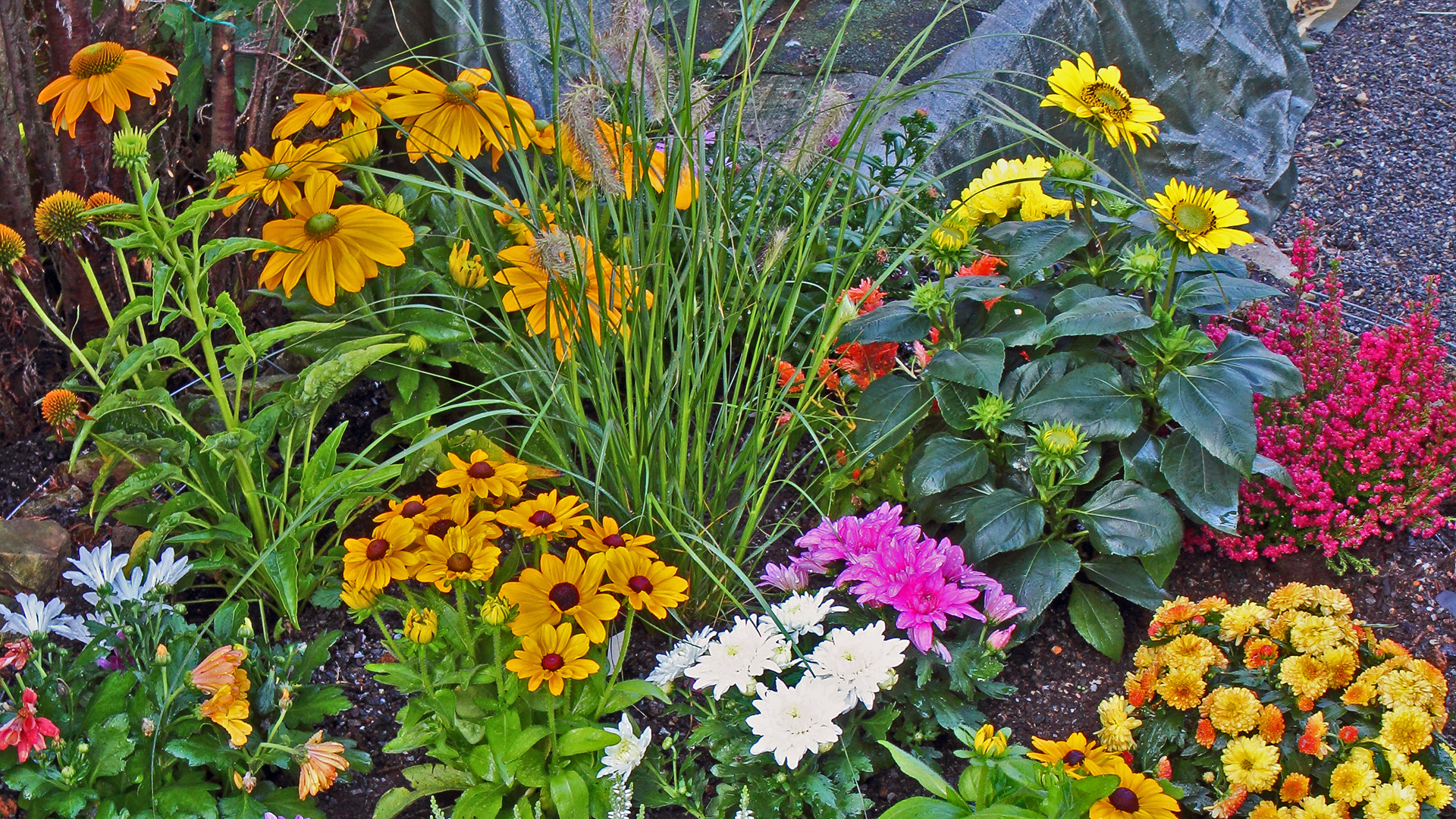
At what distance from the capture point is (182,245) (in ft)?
8.48

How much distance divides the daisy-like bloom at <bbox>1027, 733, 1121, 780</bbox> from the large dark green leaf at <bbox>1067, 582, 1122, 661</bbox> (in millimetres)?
418

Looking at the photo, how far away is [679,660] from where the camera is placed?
176 centimetres

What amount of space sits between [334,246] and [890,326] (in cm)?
103

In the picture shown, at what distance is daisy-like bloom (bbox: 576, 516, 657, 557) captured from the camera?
1661 mm

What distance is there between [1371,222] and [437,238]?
341 cm

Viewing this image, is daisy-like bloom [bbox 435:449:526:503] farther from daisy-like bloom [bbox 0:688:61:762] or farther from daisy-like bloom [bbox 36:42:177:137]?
daisy-like bloom [bbox 36:42:177:137]

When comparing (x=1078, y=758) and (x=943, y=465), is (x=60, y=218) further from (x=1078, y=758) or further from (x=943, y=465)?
(x=1078, y=758)

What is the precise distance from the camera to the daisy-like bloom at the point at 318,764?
1549 mm

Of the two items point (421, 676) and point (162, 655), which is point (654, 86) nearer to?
point (421, 676)

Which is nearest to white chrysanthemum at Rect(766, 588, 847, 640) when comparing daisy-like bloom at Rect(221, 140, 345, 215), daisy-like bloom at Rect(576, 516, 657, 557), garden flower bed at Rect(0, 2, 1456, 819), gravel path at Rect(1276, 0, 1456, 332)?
garden flower bed at Rect(0, 2, 1456, 819)

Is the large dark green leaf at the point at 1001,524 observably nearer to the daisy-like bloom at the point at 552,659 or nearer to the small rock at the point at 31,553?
the daisy-like bloom at the point at 552,659

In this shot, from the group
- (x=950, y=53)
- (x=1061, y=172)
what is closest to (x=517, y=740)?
(x=1061, y=172)

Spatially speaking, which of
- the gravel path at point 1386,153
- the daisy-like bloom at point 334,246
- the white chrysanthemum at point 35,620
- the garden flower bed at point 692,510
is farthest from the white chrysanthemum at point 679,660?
the gravel path at point 1386,153

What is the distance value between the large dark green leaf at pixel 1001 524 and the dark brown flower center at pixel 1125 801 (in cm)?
54
